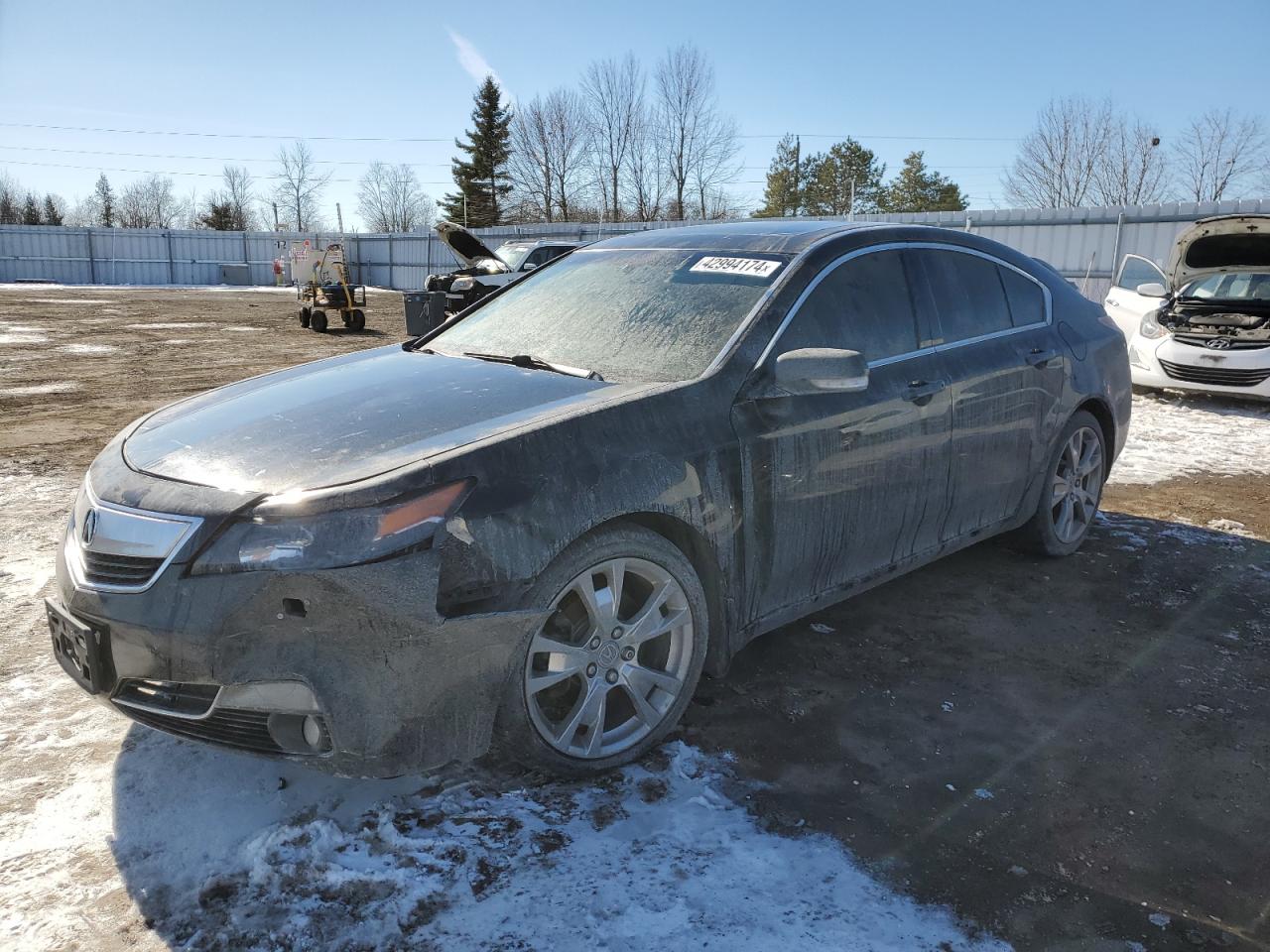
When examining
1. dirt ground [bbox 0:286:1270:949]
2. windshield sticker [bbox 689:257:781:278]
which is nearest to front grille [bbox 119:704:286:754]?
dirt ground [bbox 0:286:1270:949]

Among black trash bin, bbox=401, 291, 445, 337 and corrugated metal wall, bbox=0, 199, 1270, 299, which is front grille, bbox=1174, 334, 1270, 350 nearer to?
black trash bin, bbox=401, 291, 445, 337

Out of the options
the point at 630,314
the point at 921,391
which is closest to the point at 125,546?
the point at 630,314

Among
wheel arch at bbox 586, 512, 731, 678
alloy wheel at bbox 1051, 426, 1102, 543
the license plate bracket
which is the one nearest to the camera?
the license plate bracket

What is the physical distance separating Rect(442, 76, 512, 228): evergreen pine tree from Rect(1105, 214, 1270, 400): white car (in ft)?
169

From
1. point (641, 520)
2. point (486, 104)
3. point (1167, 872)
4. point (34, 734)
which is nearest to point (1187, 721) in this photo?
point (1167, 872)

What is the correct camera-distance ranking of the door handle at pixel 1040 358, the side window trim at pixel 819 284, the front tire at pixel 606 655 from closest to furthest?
the front tire at pixel 606 655, the side window trim at pixel 819 284, the door handle at pixel 1040 358

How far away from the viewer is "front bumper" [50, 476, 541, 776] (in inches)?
84.4

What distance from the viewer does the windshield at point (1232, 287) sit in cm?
1028

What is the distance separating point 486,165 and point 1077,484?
58809 millimetres

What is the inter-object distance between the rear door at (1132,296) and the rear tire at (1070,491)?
677 centimetres

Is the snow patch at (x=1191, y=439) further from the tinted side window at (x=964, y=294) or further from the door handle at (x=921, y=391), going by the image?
the door handle at (x=921, y=391)

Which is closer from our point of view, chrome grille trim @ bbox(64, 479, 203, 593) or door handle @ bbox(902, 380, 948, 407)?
chrome grille trim @ bbox(64, 479, 203, 593)

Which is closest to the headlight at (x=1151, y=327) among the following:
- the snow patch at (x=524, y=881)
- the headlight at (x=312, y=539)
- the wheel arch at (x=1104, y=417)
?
the wheel arch at (x=1104, y=417)

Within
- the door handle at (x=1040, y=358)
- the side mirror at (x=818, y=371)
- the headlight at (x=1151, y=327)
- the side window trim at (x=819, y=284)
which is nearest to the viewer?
the side mirror at (x=818, y=371)
